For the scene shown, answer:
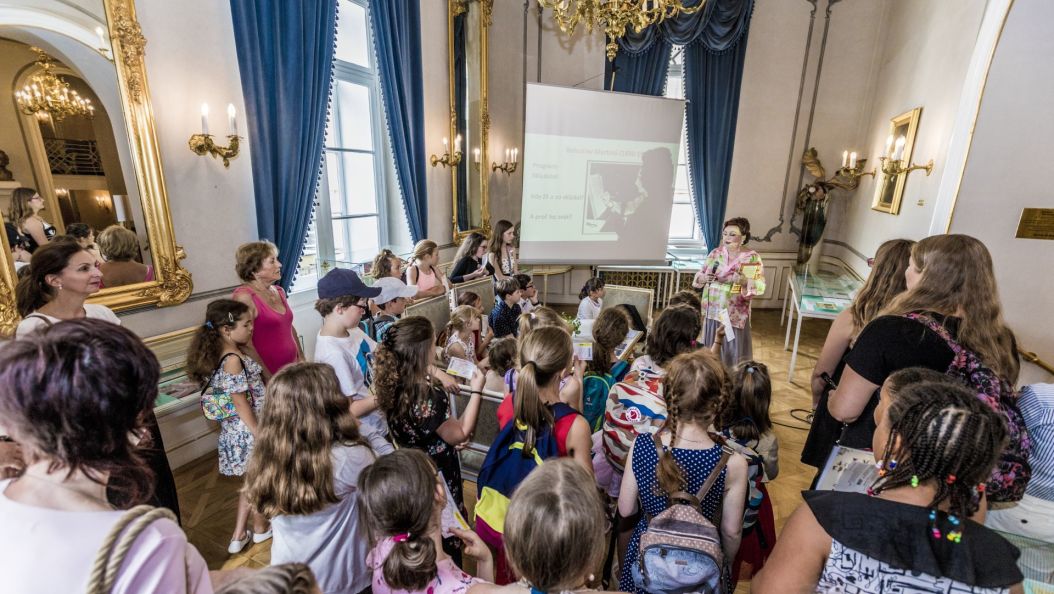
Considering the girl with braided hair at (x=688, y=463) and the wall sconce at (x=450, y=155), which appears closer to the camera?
the girl with braided hair at (x=688, y=463)

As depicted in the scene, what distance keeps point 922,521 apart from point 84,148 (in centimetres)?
338

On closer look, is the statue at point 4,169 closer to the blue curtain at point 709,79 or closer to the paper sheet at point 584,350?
the paper sheet at point 584,350

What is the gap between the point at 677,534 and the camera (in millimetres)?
1123

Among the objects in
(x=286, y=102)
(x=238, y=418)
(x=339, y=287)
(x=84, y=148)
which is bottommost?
(x=238, y=418)

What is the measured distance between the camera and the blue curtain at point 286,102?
9.29 ft

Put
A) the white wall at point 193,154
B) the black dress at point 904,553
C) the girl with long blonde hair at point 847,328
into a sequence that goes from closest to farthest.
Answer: the black dress at point 904,553 → the girl with long blonde hair at point 847,328 → the white wall at point 193,154

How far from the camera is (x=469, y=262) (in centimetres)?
409

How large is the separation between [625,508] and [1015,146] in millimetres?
3146

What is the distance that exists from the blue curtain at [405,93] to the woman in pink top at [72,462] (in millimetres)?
3843

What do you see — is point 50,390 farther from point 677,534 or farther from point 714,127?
point 714,127

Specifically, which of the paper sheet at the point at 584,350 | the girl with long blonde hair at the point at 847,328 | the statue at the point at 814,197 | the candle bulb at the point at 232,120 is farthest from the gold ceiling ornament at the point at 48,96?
the statue at the point at 814,197

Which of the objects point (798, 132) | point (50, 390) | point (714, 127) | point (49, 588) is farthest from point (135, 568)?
point (798, 132)

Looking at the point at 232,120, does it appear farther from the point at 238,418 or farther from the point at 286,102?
the point at 238,418

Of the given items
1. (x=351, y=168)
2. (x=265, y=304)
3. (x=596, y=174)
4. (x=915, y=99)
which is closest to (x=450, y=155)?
(x=351, y=168)
